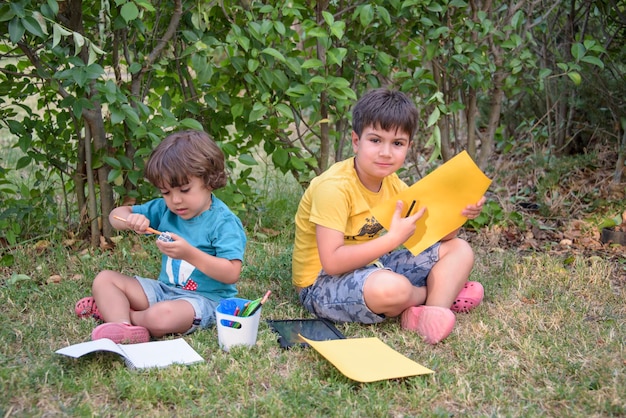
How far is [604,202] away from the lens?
4.11 meters

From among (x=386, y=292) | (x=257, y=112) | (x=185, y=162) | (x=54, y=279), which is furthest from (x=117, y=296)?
(x=257, y=112)

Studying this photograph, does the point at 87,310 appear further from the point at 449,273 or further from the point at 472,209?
the point at 472,209

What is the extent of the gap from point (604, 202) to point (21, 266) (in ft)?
10.4

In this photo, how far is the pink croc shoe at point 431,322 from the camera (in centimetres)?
245

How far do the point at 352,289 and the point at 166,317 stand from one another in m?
0.67

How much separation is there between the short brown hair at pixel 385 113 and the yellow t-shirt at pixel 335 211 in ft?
0.65

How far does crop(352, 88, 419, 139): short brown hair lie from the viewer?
2553 millimetres

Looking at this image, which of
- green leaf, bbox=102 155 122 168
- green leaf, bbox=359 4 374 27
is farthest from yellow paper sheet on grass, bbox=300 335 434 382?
green leaf, bbox=359 4 374 27

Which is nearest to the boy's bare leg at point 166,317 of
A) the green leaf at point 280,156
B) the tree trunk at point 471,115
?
the green leaf at point 280,156

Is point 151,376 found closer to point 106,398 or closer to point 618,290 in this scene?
point 106,398

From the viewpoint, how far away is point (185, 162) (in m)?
2.47

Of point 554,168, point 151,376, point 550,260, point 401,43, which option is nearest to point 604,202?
point 554,168

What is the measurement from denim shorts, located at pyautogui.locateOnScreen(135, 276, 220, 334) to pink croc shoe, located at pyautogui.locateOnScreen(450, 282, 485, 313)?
937 mm

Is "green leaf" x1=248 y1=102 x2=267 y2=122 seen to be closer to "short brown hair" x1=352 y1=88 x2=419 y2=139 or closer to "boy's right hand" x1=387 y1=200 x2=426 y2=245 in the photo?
"short brown hair" x1=352 y1=88 x2=419 y2=139
